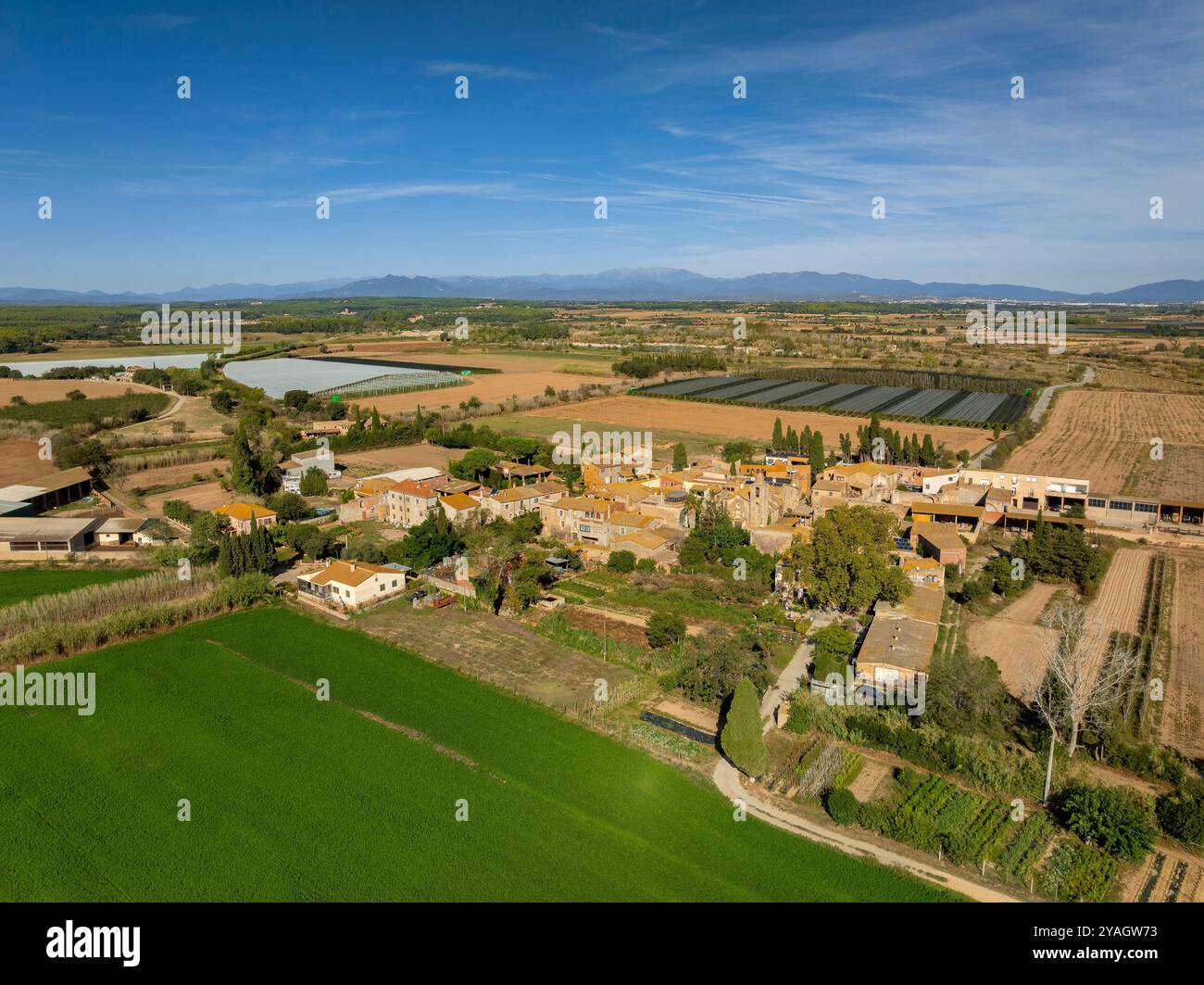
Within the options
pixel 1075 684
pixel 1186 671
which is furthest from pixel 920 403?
pixel 1075 684

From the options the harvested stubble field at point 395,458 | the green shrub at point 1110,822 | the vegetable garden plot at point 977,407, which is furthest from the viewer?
the vegetable garden plot at point 977,407

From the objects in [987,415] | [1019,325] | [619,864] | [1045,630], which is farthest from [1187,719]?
[1019,325]

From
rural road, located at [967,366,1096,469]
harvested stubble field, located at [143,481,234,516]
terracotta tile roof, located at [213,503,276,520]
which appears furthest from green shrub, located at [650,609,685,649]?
rural road, located at [967,366,1096,469]

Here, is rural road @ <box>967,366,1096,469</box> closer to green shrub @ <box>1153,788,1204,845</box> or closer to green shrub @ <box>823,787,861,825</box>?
green shrub @ <box>1153,788,1204,845</box>

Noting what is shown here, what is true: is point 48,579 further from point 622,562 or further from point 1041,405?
point 1041,405

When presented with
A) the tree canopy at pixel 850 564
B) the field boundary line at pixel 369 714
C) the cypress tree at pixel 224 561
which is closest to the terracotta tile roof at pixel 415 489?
the cypress tree at pixel 224 561

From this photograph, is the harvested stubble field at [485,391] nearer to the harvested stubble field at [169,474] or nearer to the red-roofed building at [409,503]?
the harvested stubble field at [169,474]

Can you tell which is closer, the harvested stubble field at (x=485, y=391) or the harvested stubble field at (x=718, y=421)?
the harvested stubble field at (x=718, y=421)
